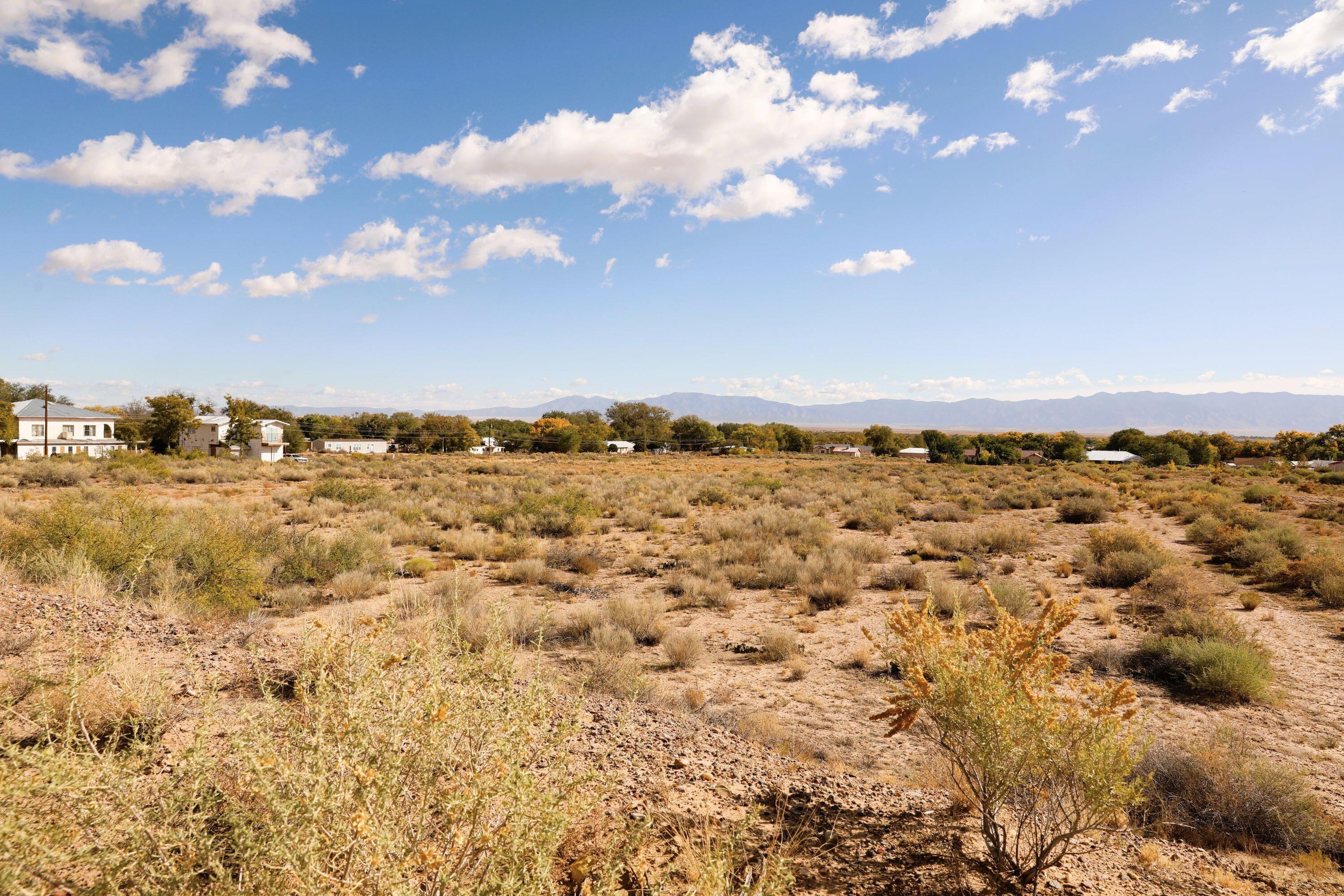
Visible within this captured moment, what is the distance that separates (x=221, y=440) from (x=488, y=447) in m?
35.9

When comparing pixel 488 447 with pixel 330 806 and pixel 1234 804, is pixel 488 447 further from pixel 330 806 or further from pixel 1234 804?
pixel 330 806

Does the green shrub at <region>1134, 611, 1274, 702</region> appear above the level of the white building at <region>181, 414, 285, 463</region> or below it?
below

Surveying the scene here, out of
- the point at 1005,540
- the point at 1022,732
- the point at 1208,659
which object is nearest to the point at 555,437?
the point at 1005,540

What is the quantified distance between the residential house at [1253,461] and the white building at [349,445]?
103m

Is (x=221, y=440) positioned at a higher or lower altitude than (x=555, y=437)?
lower

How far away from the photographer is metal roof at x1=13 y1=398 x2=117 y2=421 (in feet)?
174

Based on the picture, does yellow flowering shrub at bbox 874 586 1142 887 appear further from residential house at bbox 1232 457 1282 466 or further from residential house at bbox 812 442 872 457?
residential house at bbox 812 442 872 457

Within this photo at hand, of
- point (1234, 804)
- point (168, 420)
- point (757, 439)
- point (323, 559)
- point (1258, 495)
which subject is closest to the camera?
point (1234, 804)

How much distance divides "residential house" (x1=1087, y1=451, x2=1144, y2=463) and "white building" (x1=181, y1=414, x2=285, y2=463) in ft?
290

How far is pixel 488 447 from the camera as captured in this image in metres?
88.2

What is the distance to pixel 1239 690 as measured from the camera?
7.46m

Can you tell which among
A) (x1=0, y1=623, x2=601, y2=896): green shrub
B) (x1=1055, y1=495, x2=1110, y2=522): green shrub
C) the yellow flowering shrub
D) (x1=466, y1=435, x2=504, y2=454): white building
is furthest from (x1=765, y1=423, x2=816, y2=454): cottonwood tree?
(x1=0, y1=623, x2=601, y2=896): green shrub

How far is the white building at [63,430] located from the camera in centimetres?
5012

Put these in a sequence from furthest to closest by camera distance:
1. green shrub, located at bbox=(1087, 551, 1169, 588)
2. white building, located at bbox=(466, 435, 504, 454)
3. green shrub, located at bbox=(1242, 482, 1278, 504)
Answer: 1. white building, located at bbox=(466, 435, 504, 454)
2. green shrub, located at bbox=(1242, 482, 1278, 504)
3. green shrub, located at bbox=(1087, 551, 1169, 588)
